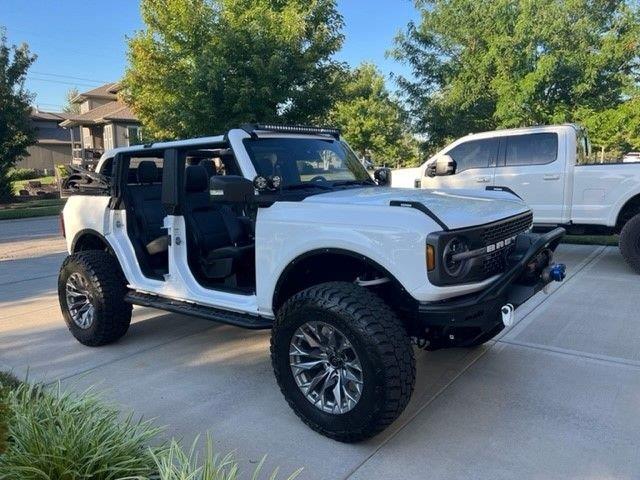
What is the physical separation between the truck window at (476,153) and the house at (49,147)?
46.7 meters

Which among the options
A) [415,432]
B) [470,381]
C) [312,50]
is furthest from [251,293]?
A: [312,50]

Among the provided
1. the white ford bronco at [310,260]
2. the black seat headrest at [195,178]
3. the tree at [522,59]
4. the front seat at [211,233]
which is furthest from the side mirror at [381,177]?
the tree at [522,59]

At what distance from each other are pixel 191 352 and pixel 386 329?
239 cm

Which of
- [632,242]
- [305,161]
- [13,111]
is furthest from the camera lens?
[13,111]

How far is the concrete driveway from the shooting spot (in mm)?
2900

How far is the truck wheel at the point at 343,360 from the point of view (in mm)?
2828

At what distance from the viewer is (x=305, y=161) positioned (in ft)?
13.7

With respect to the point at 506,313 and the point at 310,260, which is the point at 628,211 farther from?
the point at 310,260

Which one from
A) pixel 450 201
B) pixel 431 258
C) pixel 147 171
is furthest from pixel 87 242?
pixel 431 258

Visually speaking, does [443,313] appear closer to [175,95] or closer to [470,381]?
[470,381]

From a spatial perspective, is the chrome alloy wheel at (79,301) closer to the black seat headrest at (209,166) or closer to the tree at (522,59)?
the black seat headrest at (209,166)

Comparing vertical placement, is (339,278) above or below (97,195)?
below

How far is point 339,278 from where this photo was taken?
3.58 metres

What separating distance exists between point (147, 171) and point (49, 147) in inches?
1970
